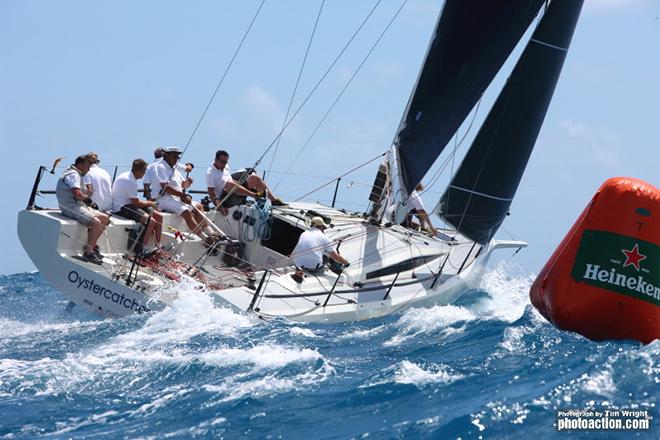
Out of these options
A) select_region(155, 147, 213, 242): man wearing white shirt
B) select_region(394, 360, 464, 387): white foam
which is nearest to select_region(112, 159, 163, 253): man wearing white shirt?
select_region(155, 147, 213, 242): man wearing white shirt

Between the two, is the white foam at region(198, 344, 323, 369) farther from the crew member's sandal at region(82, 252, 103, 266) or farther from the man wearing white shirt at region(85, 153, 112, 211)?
the man wearing white shirt at region(85, 153, 112, 211)

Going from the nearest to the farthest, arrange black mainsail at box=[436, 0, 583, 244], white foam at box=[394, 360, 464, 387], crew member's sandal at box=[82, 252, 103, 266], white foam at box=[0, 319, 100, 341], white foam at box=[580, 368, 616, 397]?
white foam at box=[580, 368, 616, 397] → white foam at box=[394, 360, 464, 387] → white foam at box=[0, 319, 100, 341] → crew member's sandal at box=[82, 252, 103, 266] → black mainsail at box=[436, 0, 583, 244]

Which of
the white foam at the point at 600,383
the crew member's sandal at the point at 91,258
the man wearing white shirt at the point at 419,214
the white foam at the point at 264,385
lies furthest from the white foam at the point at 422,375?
the man wearing white shirt at the point at 419,214

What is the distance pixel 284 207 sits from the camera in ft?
44.3

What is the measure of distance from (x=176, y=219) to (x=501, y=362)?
526cm

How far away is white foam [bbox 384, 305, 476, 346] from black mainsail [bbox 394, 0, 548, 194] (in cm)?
197

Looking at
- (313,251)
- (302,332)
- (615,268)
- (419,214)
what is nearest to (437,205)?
(419,214)

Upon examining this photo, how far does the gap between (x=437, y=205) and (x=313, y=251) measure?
251cm

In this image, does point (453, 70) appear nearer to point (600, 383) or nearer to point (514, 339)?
point (514, 339)

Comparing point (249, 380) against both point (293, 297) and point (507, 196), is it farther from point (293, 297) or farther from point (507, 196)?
point (507, 196)

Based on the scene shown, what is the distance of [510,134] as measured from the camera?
12.3m

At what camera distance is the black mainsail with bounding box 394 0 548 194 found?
12078mm

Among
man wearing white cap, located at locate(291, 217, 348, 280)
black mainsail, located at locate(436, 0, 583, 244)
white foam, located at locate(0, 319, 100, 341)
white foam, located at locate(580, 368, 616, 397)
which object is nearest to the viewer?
white foam, located at locate(580, 368, 616, 397)

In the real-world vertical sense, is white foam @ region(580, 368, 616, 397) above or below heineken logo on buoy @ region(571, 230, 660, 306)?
below
